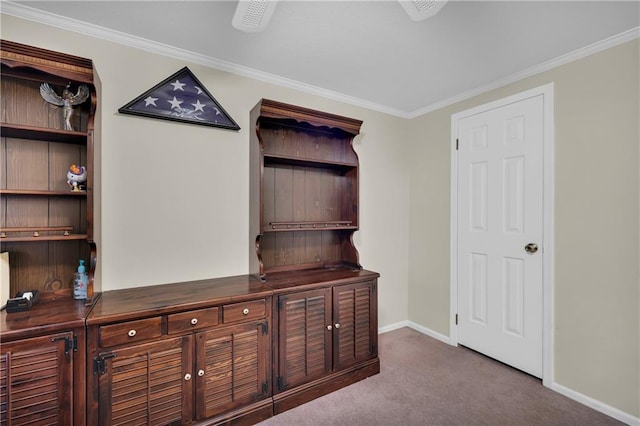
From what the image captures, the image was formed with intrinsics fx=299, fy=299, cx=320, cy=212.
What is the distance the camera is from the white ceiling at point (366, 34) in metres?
1.66

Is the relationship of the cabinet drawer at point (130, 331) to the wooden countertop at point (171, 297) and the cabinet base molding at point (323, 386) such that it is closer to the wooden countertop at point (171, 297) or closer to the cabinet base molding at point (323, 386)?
the wooden countertop at point (171, 297)

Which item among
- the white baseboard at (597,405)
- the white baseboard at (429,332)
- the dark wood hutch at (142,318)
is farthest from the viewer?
the white baseboard at (429,332)

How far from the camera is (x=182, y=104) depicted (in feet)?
6.96

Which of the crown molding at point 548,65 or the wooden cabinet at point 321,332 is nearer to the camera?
the crown molding at point 548,65

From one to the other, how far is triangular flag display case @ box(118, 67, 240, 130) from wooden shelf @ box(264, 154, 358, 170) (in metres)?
0.37

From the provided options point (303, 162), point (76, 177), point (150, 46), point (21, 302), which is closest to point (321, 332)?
point (303, 162)

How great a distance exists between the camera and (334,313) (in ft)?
7.27

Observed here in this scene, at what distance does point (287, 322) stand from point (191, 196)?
1124 millimetres

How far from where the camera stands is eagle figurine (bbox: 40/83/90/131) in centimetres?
170

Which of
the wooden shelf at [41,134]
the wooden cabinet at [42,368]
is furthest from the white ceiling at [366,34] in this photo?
the wooden cabinet at [42,368]

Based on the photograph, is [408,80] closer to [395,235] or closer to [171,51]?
[395,235]

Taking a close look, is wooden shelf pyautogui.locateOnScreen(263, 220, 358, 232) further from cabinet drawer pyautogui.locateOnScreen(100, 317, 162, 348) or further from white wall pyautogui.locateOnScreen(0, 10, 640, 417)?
cabinet drawer pyautogui.locateOnScreen(100, 317, 162, 348)

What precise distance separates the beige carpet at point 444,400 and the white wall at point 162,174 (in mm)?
1217

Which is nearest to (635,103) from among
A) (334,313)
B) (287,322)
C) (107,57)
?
(334,313)
